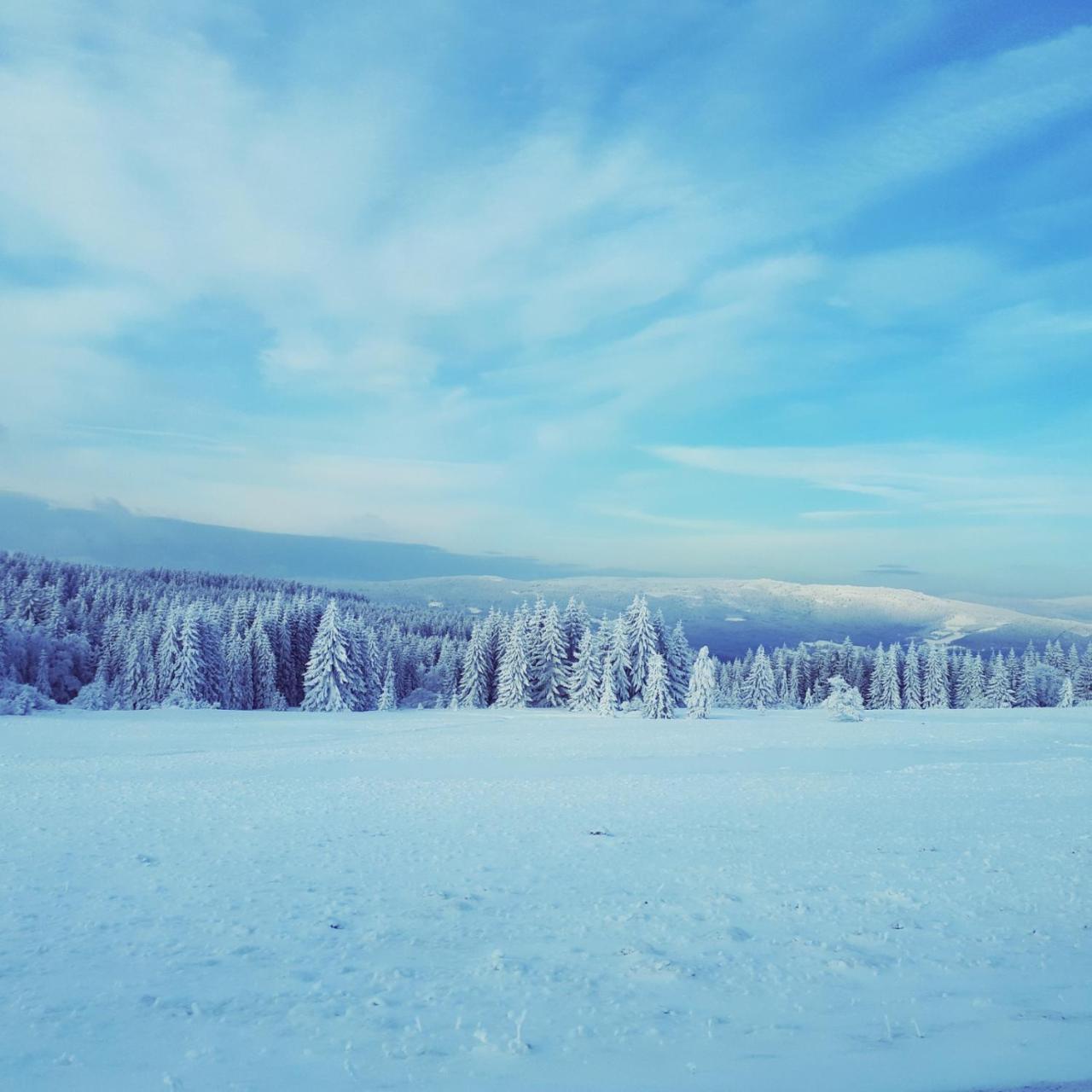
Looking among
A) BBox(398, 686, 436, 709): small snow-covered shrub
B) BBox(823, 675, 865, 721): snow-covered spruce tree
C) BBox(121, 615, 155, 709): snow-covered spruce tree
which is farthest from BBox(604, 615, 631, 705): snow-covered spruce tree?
BBox(121, 615, 155, 709): snow-covered spruce tree

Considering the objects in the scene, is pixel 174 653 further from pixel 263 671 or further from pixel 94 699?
pixel 263 671

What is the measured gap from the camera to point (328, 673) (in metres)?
63.6

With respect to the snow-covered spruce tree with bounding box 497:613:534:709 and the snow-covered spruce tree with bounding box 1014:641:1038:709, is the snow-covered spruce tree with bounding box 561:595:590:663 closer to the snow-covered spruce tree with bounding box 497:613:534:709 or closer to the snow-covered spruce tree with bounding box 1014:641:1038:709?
the snow-covered spruce tree with bounding box 497:613:534:709

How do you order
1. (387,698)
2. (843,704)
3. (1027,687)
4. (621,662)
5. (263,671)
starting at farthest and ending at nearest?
(1027,687) → (263,671) → (387,698) → (621,662) → (843,704)

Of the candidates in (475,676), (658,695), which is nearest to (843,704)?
(658,695)

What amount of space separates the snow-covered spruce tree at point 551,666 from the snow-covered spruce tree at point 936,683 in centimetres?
5041

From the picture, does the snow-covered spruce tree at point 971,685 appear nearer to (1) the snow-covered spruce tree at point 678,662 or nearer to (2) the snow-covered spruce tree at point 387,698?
(1) the snow-covered spruce tree at point 678,662

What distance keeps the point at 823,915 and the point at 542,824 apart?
7.77 metres

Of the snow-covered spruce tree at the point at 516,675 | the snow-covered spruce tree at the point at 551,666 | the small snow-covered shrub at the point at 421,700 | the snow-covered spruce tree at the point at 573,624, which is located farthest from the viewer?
the small snow-covered shrub at the point at 421,700

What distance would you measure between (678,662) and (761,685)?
25.4 m

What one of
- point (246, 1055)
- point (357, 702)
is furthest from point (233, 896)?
point (357, 702)

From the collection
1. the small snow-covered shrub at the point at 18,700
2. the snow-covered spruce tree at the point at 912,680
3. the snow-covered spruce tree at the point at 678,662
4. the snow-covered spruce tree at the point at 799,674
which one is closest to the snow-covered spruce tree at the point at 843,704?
the snow-covered spruce tree at the point at 678,662

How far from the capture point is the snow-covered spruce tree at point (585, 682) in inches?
2544

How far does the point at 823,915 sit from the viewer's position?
38.0 feet
